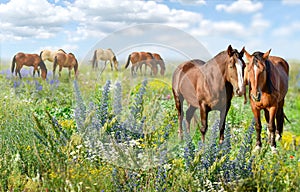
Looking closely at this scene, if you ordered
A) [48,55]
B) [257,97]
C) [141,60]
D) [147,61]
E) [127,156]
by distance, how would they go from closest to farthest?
[127,156] < [147,61] < [141,60] < [257,97] < [48,55]

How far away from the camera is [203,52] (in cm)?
431

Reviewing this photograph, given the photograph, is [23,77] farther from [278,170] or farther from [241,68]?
[278,170]

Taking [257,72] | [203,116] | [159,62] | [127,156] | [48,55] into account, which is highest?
[48,55]

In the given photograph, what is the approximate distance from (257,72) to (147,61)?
A: 55.8 inches

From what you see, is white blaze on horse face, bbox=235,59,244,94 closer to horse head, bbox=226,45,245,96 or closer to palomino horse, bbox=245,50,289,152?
horse head, bbox=226,45,245,96

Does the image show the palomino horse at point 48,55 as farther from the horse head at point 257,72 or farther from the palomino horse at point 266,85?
the horse head at point 257,72

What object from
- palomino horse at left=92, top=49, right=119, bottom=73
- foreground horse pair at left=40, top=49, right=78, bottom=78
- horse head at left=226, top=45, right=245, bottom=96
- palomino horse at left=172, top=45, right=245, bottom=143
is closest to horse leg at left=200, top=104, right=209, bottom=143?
palomino horse at left=172, top=45, right=245, bottom=143

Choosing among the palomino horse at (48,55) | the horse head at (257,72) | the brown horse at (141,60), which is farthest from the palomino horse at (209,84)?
the palomino horse at (48,55)

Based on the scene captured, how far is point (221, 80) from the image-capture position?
15.8 feet

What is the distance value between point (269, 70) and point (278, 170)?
2.08 meters

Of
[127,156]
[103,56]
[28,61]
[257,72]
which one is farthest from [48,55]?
[127,156]

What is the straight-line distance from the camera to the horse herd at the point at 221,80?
4590mm

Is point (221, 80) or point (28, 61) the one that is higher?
point (28, 61)

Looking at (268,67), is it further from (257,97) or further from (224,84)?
(224,84)
